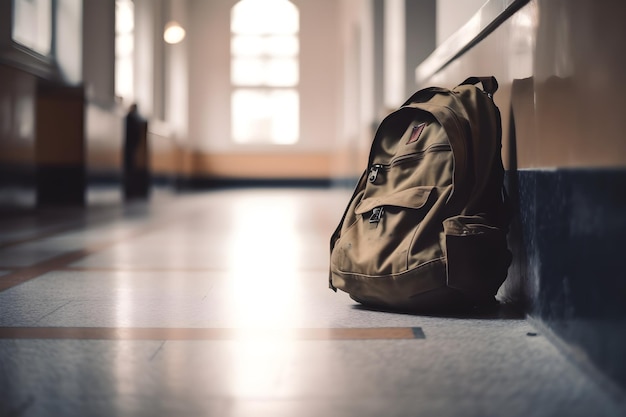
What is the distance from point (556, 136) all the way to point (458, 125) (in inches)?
11.9

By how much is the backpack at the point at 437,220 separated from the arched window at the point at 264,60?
13.3m

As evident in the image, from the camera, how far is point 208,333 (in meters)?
1.59

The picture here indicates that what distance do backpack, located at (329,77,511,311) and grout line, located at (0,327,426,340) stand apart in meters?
0.17

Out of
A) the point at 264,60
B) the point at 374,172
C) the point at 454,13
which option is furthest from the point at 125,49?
the point at 374,172

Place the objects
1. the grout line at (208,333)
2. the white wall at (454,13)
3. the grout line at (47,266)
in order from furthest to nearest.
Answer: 1. the white wall at (454,13)
2. the grout line at (47,266)
3. the grout line at (208,333)

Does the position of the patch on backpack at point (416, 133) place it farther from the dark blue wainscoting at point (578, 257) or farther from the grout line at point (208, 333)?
the grout line at point (208, 333)

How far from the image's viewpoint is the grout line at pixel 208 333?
5.05 ft

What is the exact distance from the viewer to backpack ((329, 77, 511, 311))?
67.2 inches

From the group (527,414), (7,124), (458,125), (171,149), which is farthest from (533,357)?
(171,149)

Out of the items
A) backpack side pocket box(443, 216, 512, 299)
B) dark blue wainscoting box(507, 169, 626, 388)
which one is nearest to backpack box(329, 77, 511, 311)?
backpack side pocket box(443, 216, 512, 299)

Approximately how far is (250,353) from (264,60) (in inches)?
548

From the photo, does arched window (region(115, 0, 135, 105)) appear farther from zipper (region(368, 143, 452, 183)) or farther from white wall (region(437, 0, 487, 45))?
zipper (region(368, 143, 452, 183))

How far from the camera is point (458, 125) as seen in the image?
1790mm

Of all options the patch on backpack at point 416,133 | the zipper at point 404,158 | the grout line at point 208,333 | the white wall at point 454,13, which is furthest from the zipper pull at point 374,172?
the white wall at point 454,13
